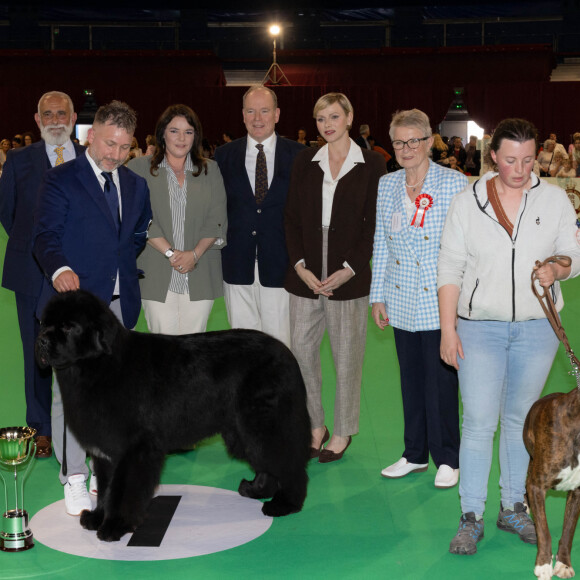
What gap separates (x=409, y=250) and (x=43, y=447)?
90.0 inches

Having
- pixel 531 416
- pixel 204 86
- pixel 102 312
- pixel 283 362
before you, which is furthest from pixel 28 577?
pixel 204 86

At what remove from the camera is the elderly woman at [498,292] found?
3.04 meters

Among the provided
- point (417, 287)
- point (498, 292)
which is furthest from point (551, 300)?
point (417, 287)

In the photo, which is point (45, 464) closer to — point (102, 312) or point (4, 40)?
point (102, 312)

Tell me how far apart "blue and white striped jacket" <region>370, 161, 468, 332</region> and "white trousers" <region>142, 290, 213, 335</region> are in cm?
101

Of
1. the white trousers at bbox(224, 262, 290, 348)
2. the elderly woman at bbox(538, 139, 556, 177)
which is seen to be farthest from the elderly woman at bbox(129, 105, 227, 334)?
the elderly woman at bbox(538, 139, 556, 177)

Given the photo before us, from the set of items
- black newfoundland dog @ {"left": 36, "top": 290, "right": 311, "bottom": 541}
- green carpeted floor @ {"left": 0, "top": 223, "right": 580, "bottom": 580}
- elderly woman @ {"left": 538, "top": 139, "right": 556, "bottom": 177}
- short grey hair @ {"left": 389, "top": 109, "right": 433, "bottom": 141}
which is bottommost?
green carpeted floor @ {"left": 0, "top": 223, "right": 580, "bottom": 580}

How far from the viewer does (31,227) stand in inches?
173

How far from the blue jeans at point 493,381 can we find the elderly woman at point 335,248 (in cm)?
115

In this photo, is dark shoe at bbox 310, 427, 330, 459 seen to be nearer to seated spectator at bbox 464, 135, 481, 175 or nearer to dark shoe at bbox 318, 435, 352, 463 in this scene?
dark shoe at bbox 318, 435, 352, 463

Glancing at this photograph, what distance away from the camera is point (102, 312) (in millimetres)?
3258

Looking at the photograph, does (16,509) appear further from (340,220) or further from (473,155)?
(473,155)

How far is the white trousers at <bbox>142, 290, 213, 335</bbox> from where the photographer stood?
443 cm

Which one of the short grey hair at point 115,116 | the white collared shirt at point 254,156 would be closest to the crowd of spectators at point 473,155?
the white collared shirt at point 254,156
